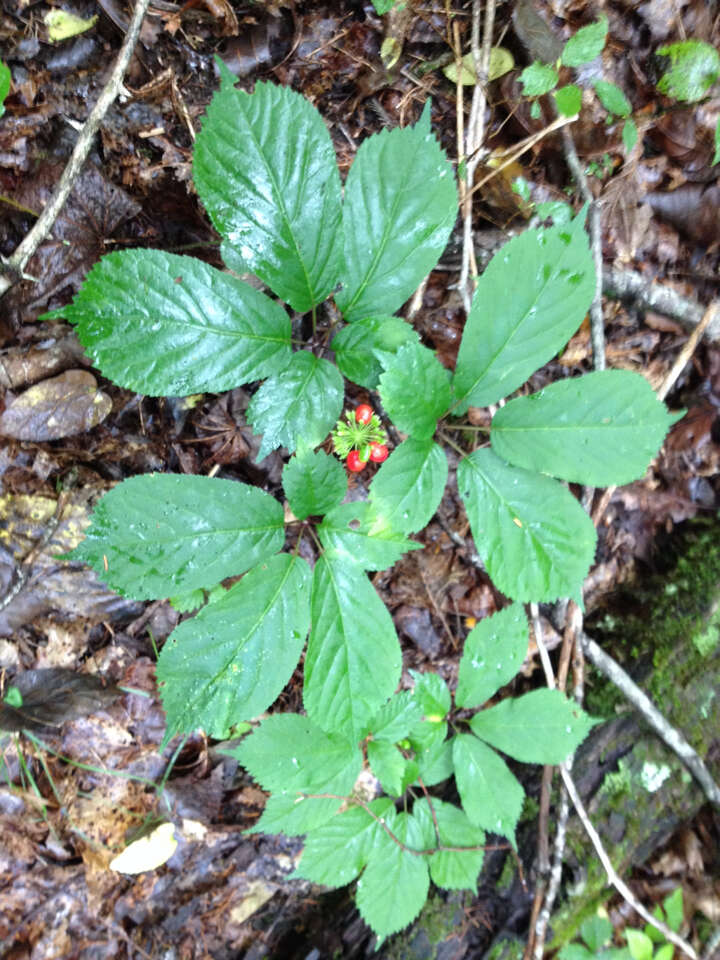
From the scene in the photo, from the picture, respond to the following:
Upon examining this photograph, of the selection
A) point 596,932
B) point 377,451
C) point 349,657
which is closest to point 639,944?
point 596,932

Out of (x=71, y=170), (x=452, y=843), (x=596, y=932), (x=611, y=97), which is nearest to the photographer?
(x=71, y=170)

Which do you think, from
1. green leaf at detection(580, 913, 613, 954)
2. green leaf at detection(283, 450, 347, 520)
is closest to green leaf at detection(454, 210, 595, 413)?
green leaf at detection(283, 450, 347, 520)

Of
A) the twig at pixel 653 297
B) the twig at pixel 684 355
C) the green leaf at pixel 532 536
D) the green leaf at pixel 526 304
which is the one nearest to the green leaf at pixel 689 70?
the twig at pixel 653 297

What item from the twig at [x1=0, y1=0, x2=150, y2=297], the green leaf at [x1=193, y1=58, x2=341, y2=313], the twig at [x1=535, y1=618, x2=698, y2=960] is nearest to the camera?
the green leaf at [x1=193, y1=58, x2=341, y2=313]

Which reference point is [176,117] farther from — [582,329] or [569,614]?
[569,614]

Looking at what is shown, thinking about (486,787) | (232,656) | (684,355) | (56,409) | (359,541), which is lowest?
(486,787)

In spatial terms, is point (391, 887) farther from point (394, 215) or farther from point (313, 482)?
point (394, 215)

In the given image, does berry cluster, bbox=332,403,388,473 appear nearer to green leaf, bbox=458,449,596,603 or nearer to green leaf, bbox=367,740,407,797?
green leaf, bbox=458,449,596,603
